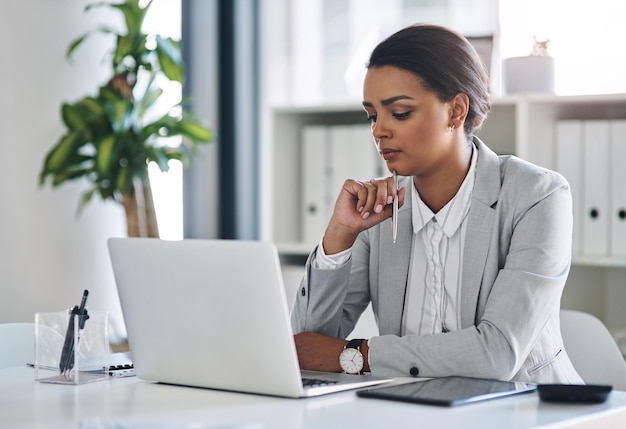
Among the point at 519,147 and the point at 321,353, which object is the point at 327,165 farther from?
the point at 321,353

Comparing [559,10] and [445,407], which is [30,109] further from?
[445,407]

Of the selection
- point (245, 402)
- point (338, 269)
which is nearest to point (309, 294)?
point (338, 269)

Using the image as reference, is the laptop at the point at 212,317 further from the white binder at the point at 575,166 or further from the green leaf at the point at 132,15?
the green leaf at the point at 132,15

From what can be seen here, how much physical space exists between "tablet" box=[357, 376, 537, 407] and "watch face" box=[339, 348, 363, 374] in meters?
0.15

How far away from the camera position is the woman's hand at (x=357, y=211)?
1.83m

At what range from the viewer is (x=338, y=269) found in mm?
1861

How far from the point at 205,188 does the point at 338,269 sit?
7.06 ft

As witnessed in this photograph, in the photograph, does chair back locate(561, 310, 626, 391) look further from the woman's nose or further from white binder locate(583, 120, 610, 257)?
white binder locate(583, 120, 610, 257)

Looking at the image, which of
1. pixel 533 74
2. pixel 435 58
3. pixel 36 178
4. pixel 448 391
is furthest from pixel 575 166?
pixel 36 178

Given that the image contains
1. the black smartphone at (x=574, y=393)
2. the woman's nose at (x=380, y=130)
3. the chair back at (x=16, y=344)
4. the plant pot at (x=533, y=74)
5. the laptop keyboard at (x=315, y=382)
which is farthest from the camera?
the plant pot at (x=533, y=74)

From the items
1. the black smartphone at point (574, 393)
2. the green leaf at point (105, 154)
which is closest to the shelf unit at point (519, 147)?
the green leaf at point (105, 154)

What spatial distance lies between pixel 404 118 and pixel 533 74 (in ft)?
4.07

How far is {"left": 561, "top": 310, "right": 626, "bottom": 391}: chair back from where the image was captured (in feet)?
6.05

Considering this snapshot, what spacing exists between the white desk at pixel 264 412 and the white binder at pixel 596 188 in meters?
1.50
